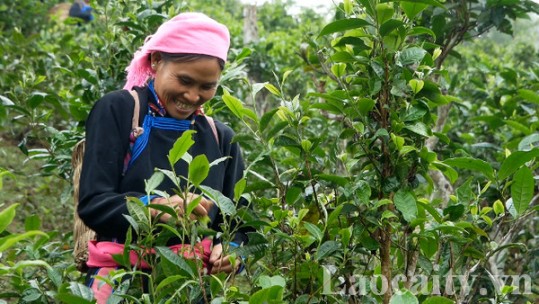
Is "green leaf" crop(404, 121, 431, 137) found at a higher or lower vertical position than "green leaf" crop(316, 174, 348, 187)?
higher

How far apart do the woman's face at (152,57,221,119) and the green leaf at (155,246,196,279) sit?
57cm

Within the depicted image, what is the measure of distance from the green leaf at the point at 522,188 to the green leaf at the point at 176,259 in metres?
0.86

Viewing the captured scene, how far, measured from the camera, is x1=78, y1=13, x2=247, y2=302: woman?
7.54 feet

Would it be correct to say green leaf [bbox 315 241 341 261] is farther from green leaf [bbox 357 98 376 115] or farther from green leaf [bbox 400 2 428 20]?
green leaf [bbox 400 2 428 20]

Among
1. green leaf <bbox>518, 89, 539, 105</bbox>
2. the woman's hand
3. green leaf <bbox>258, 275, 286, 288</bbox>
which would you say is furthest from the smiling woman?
green leaf <bbox>518, 89, 539, 105</bbox>

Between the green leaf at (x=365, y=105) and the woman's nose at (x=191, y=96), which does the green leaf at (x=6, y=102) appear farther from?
the green leaf at (x=365, y=105)

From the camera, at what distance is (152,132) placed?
2.43 m

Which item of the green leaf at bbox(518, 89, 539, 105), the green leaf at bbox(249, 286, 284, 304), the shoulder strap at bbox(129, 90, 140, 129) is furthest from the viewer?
the green leaf at bbox(518, 89, 539, 105)

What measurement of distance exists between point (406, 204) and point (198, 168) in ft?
1.89

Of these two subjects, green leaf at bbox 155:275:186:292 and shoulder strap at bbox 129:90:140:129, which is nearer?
green leaf at bbox 155:275:186:292

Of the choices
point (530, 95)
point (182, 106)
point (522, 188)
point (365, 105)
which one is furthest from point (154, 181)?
point (530, 95)

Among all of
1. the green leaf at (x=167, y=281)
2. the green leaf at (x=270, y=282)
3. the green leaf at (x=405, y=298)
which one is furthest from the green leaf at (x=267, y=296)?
the green leaf at (x=405, y=298)

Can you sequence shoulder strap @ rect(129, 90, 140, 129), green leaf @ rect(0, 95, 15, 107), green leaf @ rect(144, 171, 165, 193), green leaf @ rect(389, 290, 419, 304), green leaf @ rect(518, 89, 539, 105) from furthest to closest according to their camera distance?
green leaf @ rect(0, 95, 15, 107), green leaf @ rect(518, 89, 539, 105), shoulder strap @ rect(129, 90, 140, 129), green leaf @ rect(144, 171, 165, 193), green leaf @ rect(389, 290, 419, 304)

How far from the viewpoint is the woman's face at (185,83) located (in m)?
2.43
